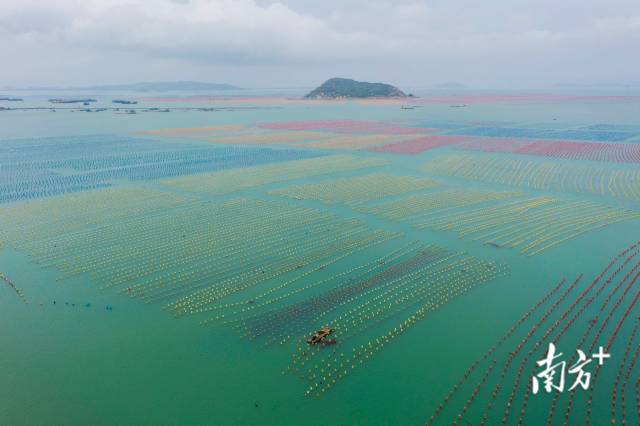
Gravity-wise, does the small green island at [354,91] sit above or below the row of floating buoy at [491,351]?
above

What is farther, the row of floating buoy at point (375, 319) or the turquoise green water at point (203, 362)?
the row of floating buoy at point (375, 319)

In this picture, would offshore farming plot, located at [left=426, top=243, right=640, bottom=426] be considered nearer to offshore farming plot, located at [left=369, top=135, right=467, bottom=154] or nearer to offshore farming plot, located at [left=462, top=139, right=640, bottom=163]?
offshore farming plot, located at [left=462, top=139, right=640, bottom=163]

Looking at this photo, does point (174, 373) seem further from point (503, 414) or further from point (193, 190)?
point (193, 190)

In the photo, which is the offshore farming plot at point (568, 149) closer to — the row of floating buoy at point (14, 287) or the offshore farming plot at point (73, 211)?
the offshore farming plot at point (73, 211)

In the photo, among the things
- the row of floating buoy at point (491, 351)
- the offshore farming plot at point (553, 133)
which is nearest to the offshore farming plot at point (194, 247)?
the row of floating buoy at point (491, 351)

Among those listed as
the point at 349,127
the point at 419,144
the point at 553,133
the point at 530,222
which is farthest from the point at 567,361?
the point at 349,127

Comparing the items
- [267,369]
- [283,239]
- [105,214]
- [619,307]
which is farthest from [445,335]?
[105,214]
